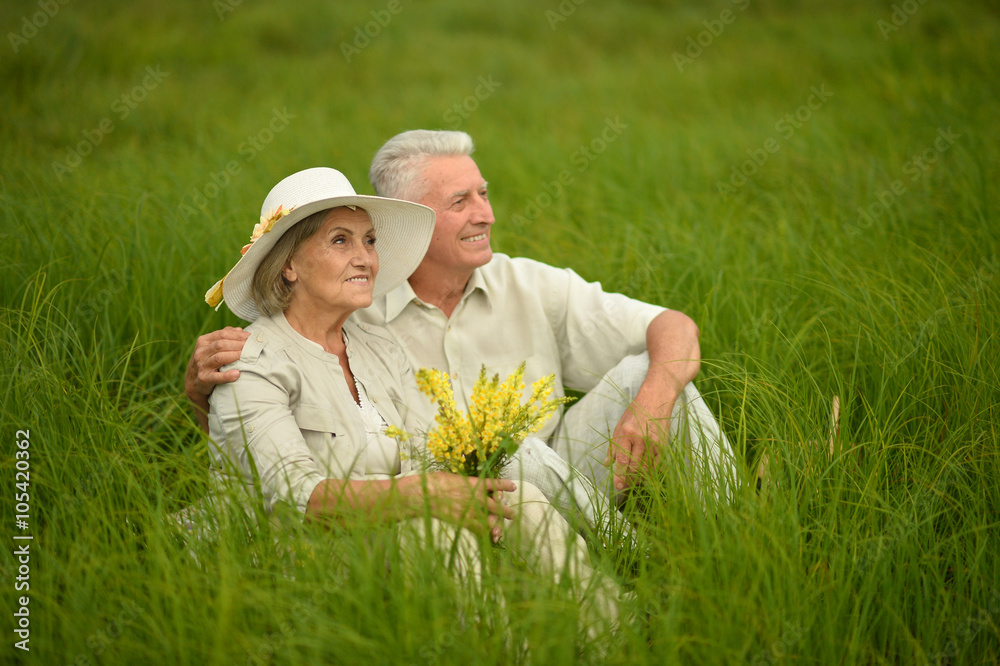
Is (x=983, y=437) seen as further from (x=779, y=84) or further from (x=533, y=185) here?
(x=779, y=84)

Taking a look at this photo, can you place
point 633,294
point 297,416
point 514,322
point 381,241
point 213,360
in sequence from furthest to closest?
point 633,294, point 514,322, point 381,241, point 297,416, point 213,360

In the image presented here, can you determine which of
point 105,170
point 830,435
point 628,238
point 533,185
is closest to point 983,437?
point 830,435

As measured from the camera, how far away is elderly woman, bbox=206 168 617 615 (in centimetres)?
211

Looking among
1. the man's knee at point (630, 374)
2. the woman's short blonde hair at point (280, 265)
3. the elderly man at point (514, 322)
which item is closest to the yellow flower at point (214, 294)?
the woman's short blonde hair at point (280, 265)

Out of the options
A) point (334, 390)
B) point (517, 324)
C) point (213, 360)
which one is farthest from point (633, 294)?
point (213, 360)

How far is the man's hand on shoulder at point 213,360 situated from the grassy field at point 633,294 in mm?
146

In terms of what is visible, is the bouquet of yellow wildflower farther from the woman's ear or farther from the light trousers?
the woman's ear

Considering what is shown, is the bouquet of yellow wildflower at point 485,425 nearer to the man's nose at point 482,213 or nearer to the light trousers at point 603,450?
the light trousers at point 603,450

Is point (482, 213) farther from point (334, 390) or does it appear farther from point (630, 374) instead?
point (334, 390)

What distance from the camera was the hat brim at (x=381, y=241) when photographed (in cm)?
245

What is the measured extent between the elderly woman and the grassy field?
0.46 feet

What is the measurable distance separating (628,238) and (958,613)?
256 centimetres

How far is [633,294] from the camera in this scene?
385cm

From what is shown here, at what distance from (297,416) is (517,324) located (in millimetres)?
1099
